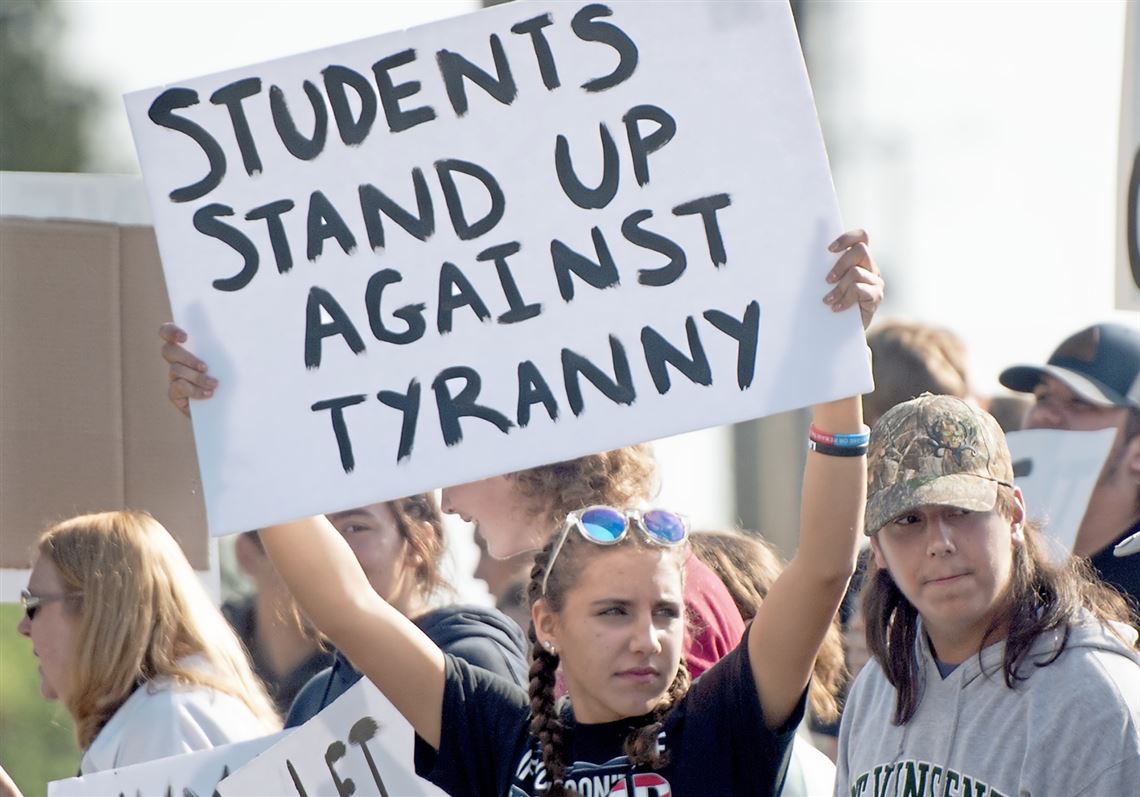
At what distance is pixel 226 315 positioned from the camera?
298cm

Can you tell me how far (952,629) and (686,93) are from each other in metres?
0.92

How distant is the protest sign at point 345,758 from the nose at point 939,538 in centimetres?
117

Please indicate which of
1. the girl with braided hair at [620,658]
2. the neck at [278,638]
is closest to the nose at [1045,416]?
the girl with braided hair at [620,658]

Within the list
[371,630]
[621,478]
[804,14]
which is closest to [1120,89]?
[621,478]

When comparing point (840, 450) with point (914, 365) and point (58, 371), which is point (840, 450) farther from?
point (58, 371)

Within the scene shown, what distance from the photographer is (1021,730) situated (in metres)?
2.77

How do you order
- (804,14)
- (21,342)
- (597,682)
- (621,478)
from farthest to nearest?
(804,14), (21,342), (621,478), (597,682)

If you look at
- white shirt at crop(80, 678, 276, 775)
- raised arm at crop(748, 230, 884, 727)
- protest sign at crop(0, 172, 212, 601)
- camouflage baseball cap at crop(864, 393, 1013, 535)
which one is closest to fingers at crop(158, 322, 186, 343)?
raised arm at crop(748, 230, 884, 727)

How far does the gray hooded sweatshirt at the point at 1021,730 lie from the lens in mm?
2682

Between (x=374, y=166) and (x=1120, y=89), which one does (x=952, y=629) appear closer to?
(x=374, y=166)

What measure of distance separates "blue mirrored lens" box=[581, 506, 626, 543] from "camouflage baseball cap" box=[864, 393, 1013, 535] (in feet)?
1.26

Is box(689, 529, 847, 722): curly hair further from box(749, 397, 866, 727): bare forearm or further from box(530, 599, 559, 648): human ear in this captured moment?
box(749, 397, 866, 727): bare forearm

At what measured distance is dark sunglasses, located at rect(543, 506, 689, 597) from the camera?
2.95 meters

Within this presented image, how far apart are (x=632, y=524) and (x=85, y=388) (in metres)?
2.18
